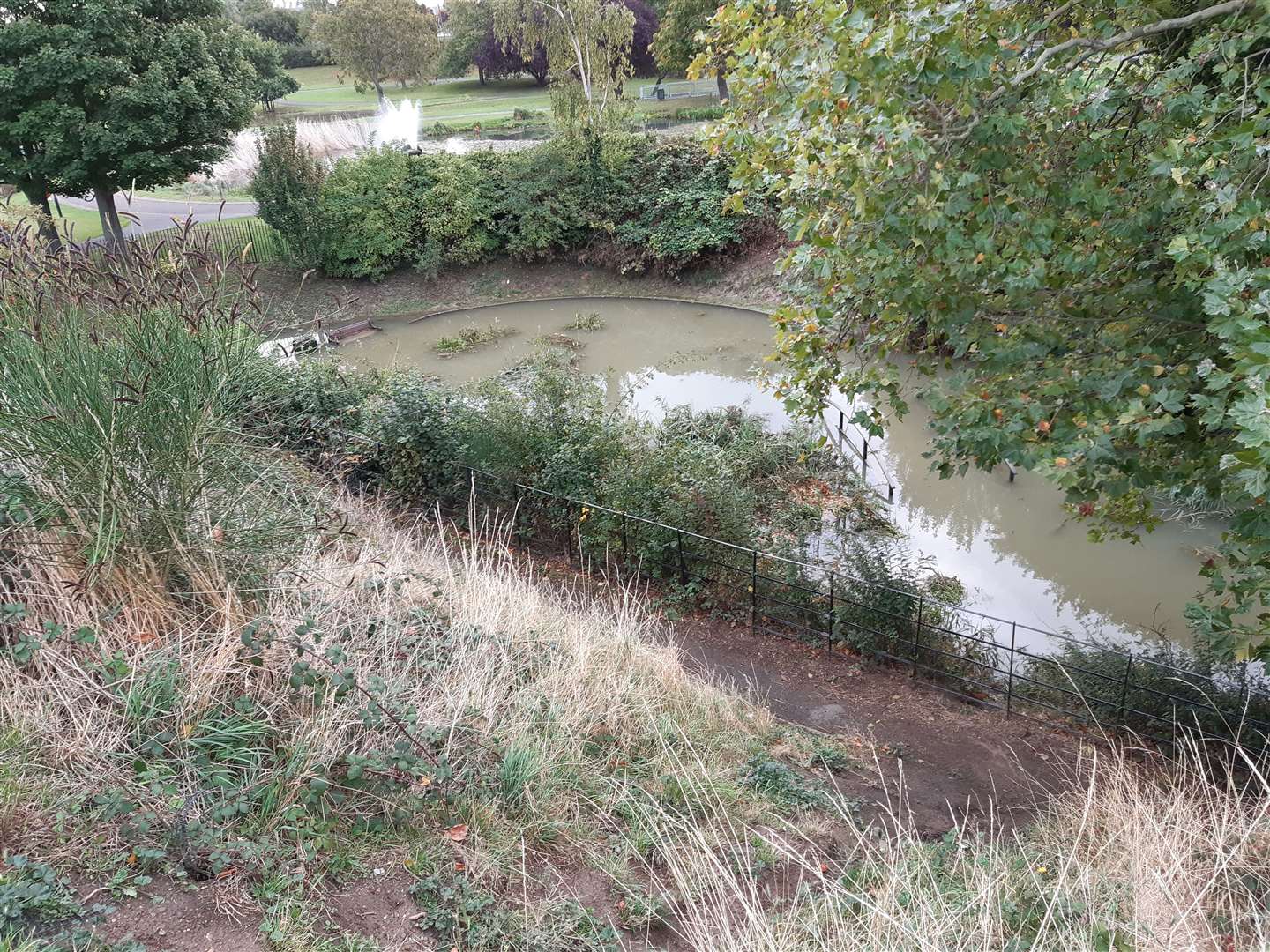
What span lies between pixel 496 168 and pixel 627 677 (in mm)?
21612

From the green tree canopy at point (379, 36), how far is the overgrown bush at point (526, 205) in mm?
15821

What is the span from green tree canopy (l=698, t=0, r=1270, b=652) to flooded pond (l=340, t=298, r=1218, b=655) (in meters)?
2.00

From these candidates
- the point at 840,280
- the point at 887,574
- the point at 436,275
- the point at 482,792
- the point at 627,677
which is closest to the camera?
the point at 482,792

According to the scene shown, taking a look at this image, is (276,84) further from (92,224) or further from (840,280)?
(840,280)

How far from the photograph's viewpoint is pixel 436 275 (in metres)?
23.8

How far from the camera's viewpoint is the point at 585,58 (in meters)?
23.5

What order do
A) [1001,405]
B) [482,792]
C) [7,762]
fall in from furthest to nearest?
[1001,405], [482,792], [7,762]

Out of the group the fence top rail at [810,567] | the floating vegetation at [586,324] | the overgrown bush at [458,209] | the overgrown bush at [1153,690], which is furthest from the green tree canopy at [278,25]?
the overgrown bush at [1153,690]

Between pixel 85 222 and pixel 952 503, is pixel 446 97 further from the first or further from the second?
→ pixel 952 503

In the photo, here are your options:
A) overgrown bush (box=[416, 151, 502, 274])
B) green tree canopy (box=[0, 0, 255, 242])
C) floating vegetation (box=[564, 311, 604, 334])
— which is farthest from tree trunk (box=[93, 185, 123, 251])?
floating vegetation (box=[564, 311, 604, 334])

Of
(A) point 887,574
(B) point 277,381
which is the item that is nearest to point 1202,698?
(A) point 887,574

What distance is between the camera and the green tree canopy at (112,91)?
17.5 metres

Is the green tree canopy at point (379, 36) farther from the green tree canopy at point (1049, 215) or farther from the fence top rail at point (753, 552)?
the green tree canopy at point (1049, 215)

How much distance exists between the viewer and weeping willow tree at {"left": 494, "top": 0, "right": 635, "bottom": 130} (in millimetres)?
23141
